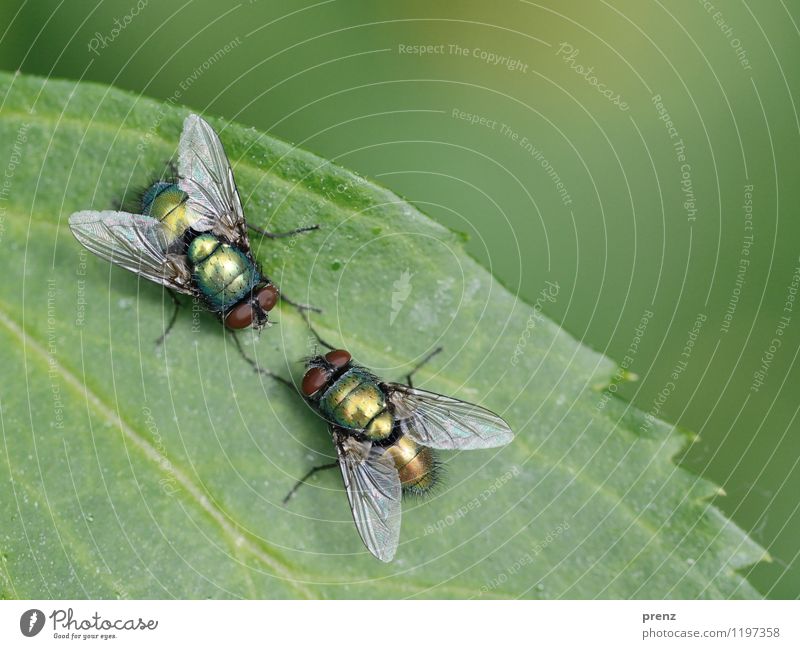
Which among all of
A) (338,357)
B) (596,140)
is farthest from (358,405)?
(596,140)

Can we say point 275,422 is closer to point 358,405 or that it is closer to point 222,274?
point 358,405

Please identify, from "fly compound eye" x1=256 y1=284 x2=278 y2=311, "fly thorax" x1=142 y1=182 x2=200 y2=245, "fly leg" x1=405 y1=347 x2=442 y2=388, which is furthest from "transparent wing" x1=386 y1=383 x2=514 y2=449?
"fly thorax" x1=142 y1=182 x2=200 y2=245

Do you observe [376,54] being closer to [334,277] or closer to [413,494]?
[334,277]

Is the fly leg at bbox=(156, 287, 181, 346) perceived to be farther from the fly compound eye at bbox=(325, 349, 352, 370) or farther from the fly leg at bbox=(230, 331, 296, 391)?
the fly compound eye at bbox=(325, 349, 352, 370)

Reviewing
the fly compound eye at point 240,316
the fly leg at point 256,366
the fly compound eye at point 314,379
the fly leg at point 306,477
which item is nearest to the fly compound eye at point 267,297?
the fly compound eye at point 240,316

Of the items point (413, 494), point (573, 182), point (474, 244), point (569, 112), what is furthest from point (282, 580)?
point (569, 112)
